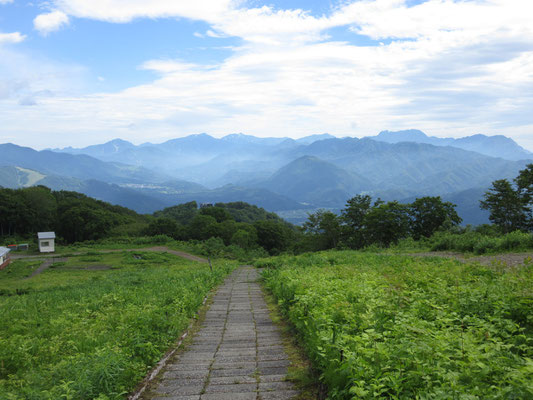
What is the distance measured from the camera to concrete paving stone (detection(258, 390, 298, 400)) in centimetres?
448

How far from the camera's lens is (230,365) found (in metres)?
5.70

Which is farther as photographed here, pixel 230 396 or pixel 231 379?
pixel 231 379

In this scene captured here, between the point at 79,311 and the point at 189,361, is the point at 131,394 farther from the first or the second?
the point at 79,311

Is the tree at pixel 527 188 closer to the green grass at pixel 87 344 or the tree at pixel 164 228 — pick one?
the green grass at pixel 87 344

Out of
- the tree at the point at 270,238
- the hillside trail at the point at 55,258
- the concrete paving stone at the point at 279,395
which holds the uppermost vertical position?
the concrete paving stone at the point at 279,395

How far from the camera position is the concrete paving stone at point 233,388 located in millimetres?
4730

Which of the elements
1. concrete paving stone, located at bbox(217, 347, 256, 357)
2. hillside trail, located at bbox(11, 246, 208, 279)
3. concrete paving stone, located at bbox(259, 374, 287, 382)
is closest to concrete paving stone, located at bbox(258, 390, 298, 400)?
concrete paving stone, located at bbox(259, 374, 287, 382)

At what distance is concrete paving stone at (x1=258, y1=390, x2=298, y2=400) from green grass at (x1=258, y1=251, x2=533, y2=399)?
46 centimetres

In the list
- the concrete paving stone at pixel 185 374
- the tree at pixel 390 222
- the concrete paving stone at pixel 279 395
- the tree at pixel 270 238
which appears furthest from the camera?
the tree at pixel 270 238

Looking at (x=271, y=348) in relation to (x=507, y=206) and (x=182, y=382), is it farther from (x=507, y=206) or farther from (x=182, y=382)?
(x=507, y=206)

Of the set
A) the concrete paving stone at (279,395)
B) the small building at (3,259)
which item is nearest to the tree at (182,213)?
the small building at (3,259)

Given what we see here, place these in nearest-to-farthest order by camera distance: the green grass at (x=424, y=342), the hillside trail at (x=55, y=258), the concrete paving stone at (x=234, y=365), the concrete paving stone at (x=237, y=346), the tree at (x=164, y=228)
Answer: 1. the green grass at (x=424, y=342)
2. the concrete paving stone at (x=234, y=365)
3. the concrete paving stone at (x=237, y=346)
4. the hillside trail at (x=55, y=258)
5. the tree at (x=164, y=228)

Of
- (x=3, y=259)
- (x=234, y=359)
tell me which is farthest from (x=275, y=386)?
(x=3, y=259)

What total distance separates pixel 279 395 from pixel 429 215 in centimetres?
4955
